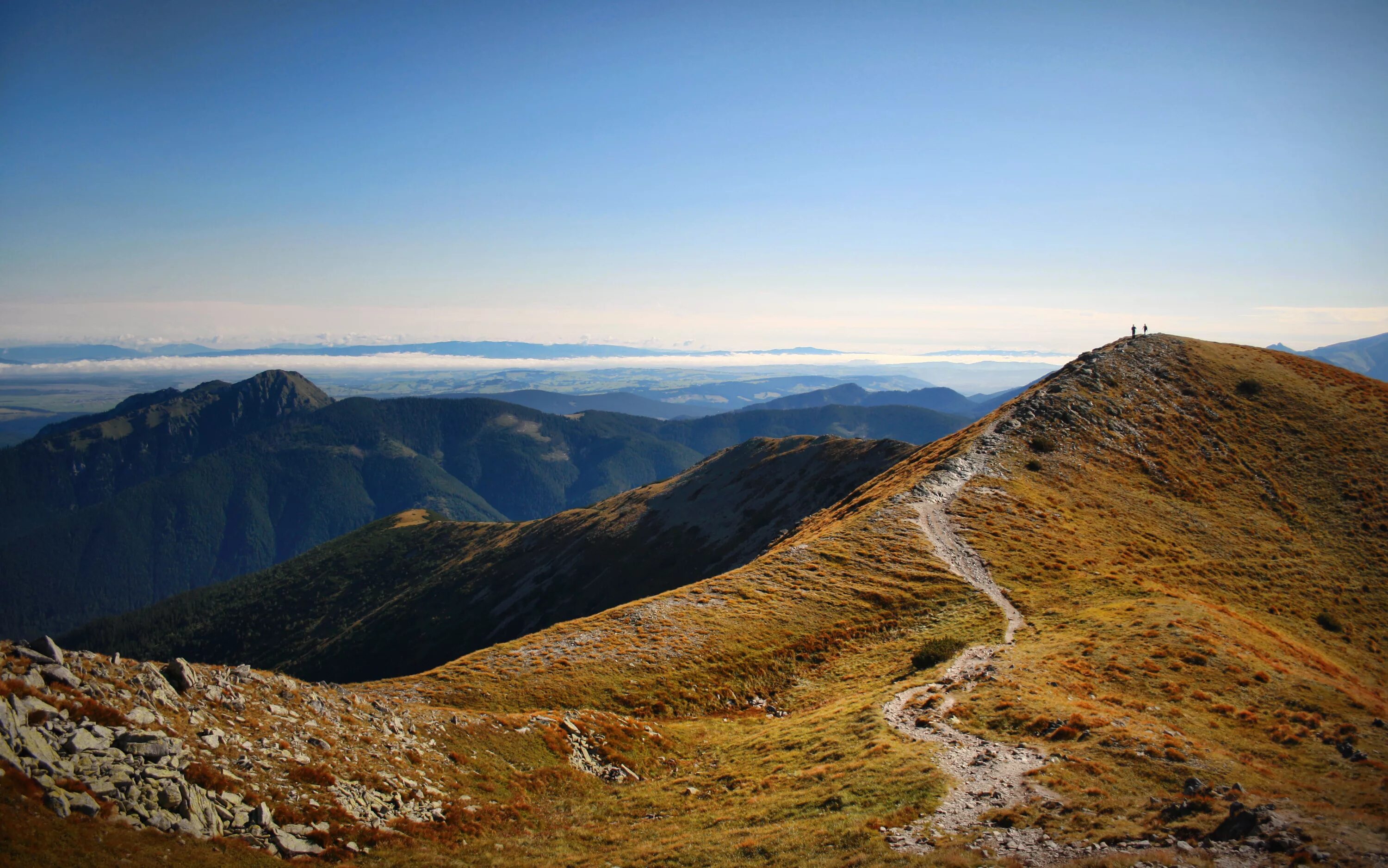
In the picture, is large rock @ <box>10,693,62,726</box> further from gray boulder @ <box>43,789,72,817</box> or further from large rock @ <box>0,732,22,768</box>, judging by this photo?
gray boulder @ <box>43,789,72,817</box>

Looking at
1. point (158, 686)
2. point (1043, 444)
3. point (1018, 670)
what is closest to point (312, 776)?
point (158, 686)

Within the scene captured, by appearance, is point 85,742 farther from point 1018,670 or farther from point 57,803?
point 1018,670

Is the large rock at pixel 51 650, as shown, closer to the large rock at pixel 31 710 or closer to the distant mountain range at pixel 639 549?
the large rock at pixel 31 710

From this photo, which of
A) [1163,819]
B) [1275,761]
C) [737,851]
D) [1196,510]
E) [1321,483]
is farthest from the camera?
[1321,483]

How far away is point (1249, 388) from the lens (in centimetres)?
8369

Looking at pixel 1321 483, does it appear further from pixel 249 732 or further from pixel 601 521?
pixel 601 521

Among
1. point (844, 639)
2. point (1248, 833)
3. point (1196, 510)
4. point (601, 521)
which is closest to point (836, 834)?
point (1248, 833)

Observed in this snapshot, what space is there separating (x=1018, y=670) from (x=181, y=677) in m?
36.0

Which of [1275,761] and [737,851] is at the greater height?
[1275,761]

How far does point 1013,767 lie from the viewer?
22188mm

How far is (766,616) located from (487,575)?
173 metres

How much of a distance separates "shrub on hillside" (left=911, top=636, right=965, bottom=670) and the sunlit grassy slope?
83.0 inches

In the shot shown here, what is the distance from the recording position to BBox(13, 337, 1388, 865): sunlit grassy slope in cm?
2005

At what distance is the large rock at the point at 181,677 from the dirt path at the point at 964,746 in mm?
23628
